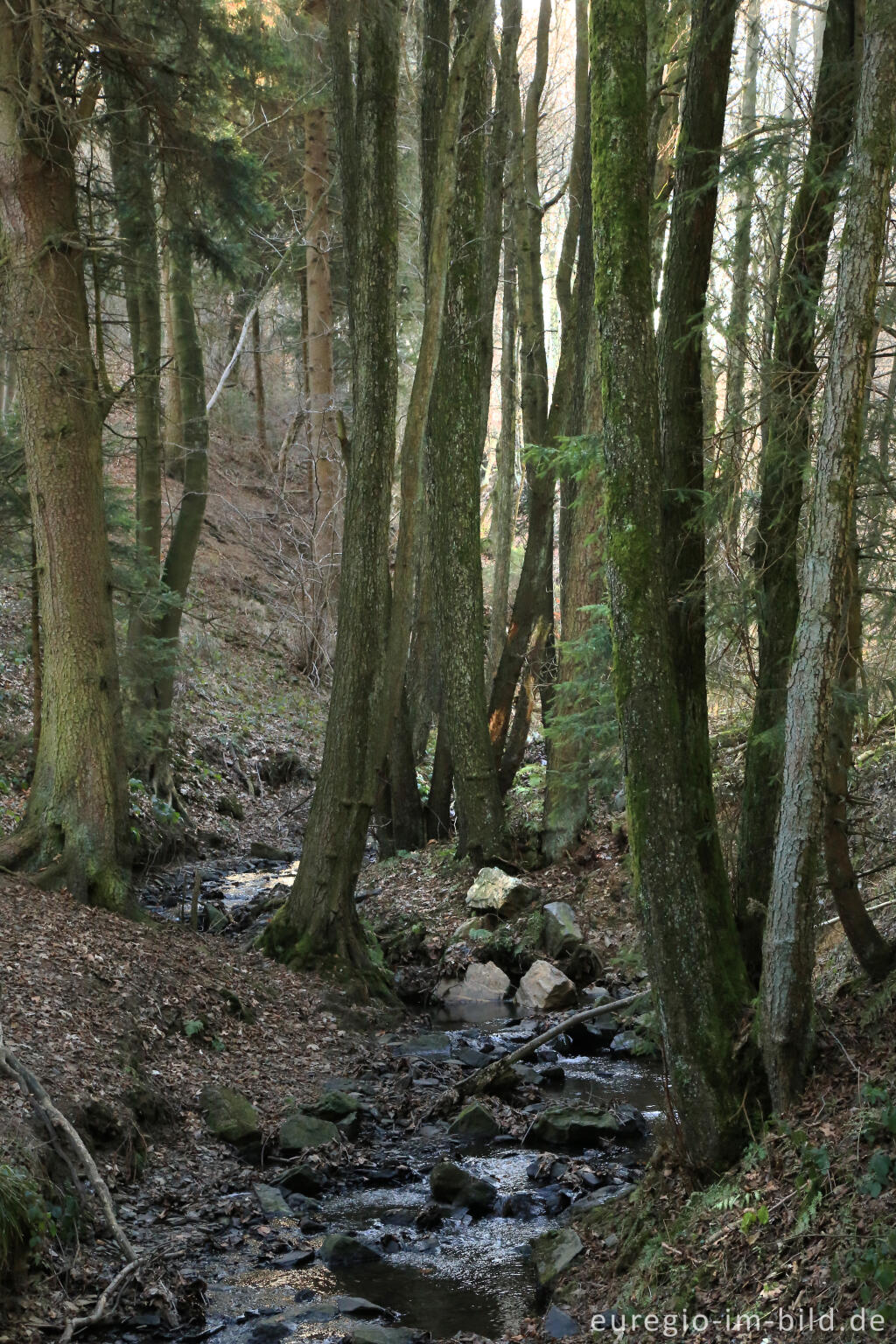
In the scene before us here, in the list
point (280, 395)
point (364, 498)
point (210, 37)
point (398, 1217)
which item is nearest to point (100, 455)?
point (364, 498)

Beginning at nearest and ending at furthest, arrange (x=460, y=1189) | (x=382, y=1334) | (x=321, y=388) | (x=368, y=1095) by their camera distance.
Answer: (x=382, y=1334) < (x=460, y=1189) < (x=368, y=1095) < (x=321, y=388)

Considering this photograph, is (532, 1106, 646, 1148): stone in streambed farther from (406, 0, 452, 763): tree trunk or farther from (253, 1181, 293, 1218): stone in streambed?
(406, 0, 452, 763): tree trunk

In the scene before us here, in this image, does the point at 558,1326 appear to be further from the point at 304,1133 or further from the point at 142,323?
the point at 142,323

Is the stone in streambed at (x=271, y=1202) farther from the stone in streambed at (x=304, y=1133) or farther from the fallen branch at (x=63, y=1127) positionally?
the fallen branch at (x=63, y=1127)

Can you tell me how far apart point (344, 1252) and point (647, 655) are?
3.47 meters

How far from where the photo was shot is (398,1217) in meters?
6.24

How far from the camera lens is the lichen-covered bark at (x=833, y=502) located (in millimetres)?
4719

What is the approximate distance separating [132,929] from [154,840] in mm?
5991

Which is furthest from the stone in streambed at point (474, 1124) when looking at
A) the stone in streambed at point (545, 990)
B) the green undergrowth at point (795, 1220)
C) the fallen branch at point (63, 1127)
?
the stone in streambed at point (545, 990)

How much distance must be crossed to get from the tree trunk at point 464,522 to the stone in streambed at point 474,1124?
231 inches

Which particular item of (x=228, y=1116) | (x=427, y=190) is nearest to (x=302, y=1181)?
(x=228, y=1116)

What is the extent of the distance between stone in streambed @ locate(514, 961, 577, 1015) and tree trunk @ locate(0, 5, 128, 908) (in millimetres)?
3894

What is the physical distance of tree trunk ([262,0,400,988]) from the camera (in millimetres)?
10281

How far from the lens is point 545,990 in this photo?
405 inches
